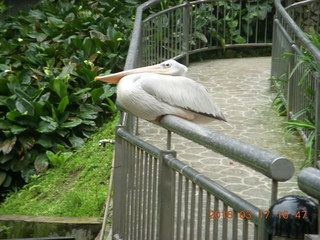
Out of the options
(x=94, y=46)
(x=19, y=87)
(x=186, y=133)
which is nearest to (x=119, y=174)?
(x=186, y=133)

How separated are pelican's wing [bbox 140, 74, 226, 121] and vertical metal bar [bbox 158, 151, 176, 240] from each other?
578 mm

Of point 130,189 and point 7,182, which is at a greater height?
point 130,189

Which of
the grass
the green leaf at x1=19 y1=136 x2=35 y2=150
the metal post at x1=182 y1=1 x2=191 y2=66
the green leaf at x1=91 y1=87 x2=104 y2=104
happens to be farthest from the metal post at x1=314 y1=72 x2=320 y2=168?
the metal post at x1=182 y1=1 x2=191 y2=66

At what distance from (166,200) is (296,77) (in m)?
4.36

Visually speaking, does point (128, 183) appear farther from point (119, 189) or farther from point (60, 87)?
point (60, 87)

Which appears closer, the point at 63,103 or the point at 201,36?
the point at 63,103

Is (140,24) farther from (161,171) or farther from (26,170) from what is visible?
(161,171)

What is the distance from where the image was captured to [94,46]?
10.1 metres

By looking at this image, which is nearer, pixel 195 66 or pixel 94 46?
pixel 94 46

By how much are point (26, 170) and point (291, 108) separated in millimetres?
3632

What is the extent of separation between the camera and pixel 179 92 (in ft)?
11.7

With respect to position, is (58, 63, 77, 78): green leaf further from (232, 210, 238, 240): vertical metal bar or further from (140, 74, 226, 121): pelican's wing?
(232, 210, 238, 240): vertical metal bar

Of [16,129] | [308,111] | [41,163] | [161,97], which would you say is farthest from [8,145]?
[161,97]

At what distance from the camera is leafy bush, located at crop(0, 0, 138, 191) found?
8195 mm
